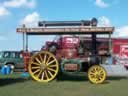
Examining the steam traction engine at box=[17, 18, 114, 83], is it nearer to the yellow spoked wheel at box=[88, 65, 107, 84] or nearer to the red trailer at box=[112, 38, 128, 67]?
the yellow spoked wheel at box=[88, 65, 107, 84]

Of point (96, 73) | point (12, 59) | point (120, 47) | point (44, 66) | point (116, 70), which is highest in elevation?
point (120, 47)

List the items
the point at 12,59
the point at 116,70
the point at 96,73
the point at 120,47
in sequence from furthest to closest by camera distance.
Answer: the point at 120,47
the point at 12,59
the point at 116,70
the point at 96,73

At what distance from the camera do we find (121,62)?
33.0 meters

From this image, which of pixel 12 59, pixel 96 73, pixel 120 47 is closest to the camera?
pixel 96 73

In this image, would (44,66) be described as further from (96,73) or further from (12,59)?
(12,59)

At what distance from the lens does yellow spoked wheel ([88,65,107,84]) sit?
65.4 ft

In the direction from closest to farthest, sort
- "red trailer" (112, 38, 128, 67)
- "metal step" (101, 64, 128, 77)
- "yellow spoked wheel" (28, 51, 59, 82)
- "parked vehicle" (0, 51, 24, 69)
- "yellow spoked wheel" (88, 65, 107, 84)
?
1. "yellow spoked wheel" (88, 65, 107, 84)
2. "yellow spoked wheel" (28, 51, 59, 82)
3. "metal step" (101, 64, 128, 77)
4. "parked vehicle" (0, 51, 24, 69)
5. "red trailer" (112, 38, 128, 67)

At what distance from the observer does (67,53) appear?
20.8 m

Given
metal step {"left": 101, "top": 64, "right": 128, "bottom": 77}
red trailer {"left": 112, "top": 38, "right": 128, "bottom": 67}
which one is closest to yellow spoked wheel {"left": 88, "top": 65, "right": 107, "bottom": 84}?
metal step {"left": 101, "top": 64, "right": 128, "bottom": 77}

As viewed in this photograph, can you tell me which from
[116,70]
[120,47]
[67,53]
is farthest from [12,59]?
[67,53]

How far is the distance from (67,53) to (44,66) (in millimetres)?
1292

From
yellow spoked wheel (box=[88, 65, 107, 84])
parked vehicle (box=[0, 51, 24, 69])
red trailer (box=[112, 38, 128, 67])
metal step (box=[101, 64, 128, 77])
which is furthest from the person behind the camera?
red trailer (box=[112, 38, 128, 67])

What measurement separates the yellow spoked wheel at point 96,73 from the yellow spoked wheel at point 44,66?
160cm

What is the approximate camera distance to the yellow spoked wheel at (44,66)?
802 inches
